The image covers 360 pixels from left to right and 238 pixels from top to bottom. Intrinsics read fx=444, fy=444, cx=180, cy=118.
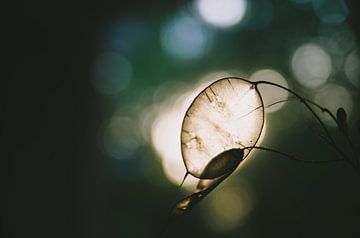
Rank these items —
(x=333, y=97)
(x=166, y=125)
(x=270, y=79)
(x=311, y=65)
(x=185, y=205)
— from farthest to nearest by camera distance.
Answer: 1. (x=166, y=125)
2. (x=311, y=65)
3. (x=270, y=79)
4. (x=333, y=97)
5. (x=185, y=205)

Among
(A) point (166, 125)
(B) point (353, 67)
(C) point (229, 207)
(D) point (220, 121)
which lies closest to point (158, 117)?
(A) point (166, 125)

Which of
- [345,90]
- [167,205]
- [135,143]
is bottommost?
[167,205]

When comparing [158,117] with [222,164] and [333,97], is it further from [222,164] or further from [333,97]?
[222,164]

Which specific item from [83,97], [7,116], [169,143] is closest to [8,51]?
[7,116]

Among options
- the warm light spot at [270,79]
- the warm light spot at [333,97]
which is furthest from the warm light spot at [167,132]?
the warm light spot at [333,97]

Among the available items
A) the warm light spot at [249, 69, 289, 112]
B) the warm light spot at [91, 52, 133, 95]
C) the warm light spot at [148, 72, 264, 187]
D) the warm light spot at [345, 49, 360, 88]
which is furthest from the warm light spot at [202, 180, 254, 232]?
the warm light spot at [91, 52, 133, 95]

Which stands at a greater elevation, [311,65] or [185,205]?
[311,65]

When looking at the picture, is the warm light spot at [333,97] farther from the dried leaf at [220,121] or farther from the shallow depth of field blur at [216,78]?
the dried leaf at [220,121]

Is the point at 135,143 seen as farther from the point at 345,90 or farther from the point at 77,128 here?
the point at 345,90
